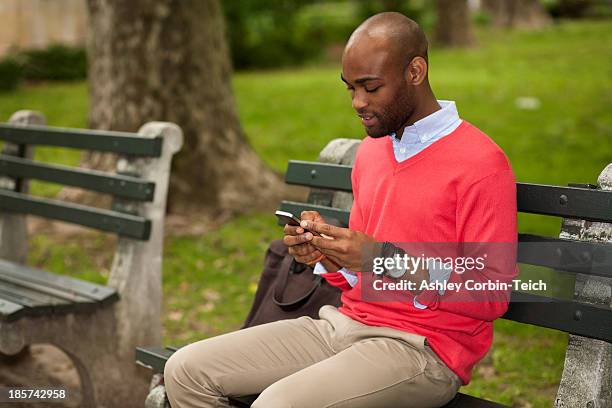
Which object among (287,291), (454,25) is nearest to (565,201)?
(287,291)

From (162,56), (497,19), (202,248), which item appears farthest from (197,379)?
(497,19)

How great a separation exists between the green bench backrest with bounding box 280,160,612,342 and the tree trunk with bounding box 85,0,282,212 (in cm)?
492

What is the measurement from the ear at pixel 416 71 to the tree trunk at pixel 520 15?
2882 cm

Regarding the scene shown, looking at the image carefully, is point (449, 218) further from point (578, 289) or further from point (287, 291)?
point (287, 291)

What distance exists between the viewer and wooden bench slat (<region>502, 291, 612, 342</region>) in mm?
2963

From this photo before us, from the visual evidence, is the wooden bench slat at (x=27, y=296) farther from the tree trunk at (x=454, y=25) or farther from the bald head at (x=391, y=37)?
the tree trunk at (x=454, y=25)

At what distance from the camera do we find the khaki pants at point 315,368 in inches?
115

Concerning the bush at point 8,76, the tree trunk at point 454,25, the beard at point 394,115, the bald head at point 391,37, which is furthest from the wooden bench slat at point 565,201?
the tree trunk at point 454,25

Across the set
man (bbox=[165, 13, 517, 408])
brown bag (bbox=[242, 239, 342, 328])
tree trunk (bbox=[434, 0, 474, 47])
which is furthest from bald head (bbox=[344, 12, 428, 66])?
tree trunk (bbox=[434, 0, 474, 47])

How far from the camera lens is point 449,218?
3043 mm

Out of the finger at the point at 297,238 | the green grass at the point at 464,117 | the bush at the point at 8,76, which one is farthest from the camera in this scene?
the bush at the point at 8,76

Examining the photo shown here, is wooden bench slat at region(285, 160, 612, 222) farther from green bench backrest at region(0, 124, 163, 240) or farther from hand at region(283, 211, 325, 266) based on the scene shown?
green bench backrest at region(0, 124, 163, 240)

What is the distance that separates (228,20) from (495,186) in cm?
1837

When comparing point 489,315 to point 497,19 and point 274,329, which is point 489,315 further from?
point 497,19
